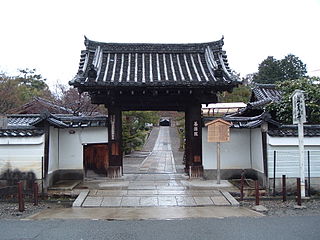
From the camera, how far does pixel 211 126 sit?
43.3ft

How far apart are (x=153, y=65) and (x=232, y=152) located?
5211mm

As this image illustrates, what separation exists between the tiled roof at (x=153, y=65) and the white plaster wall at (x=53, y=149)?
2.26m

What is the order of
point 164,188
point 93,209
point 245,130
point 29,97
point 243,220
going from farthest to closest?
point 29,97
point 245,130
point 164,188
point 93,209
point 243,220

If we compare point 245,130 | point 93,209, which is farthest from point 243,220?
point 245,130

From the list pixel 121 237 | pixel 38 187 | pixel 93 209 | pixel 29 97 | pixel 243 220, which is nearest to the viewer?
pixel 121 237

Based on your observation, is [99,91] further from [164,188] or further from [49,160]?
[164,188]

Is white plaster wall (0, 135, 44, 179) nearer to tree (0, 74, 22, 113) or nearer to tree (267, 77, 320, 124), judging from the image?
tree (267, 77, 320, 124)

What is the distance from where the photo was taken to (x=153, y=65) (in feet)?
50.8

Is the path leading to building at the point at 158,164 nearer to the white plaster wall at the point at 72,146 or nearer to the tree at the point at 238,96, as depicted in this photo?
the white plaster wall at the point at 72,146

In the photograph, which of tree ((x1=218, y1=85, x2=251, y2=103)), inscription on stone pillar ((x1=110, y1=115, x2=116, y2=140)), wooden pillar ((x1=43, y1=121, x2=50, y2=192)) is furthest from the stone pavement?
tree ((x1=218, y1=85, x2=251, y2=103))

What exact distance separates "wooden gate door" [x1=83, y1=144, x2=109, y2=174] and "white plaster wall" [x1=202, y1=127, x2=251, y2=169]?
427 centimetres

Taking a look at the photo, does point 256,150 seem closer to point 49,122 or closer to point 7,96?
point 49,122

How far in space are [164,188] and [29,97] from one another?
125ft

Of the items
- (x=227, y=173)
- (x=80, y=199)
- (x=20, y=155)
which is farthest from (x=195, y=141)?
(x=20, y=155)
